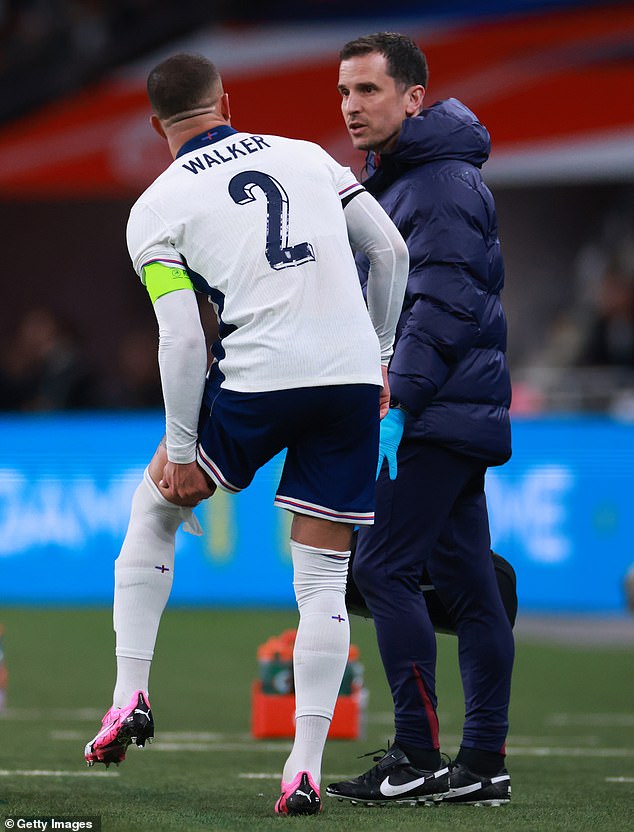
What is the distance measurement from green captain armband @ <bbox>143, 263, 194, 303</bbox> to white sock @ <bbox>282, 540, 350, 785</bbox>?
713mm

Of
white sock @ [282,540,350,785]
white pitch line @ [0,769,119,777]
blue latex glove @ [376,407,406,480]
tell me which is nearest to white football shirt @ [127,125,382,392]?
blue latex glove @ [376,407,406,480]

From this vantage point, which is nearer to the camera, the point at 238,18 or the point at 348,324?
the point at 348,324

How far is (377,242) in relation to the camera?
13.8 feet

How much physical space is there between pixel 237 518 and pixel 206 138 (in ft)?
24.8

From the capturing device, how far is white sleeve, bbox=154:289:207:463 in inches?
156

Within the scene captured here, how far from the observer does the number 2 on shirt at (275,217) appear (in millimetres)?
4027

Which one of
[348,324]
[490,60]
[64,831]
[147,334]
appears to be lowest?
[64,831]

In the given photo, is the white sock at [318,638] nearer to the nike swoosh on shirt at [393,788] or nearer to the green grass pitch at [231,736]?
the green grass pitch at [231,736]

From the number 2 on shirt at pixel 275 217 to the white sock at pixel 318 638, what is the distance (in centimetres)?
72

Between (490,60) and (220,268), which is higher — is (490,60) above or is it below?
above

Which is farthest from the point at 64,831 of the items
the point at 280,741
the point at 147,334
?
the point at 147,334

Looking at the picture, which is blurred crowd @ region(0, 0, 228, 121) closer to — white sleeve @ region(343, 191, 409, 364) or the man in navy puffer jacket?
the man in navy puffer jacket

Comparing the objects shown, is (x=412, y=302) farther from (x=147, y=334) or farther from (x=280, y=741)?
(x=147, y=334)

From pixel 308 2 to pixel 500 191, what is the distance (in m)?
4.30
